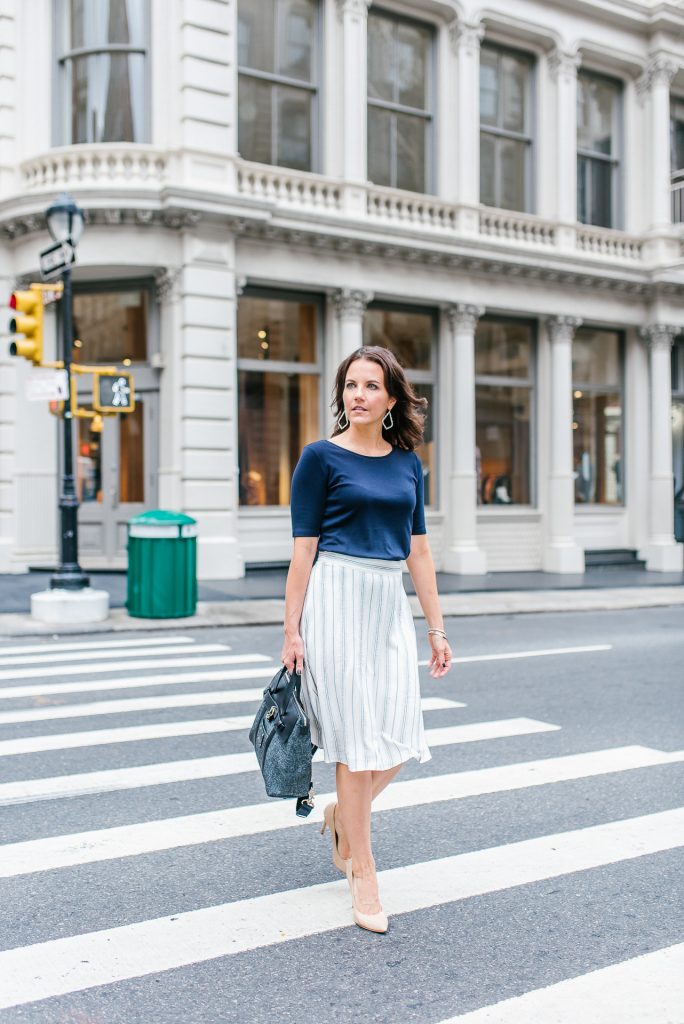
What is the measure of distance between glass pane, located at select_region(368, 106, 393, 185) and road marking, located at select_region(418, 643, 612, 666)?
12.0m

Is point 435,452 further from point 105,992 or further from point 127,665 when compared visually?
point 105,992

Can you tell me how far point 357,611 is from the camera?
3.75m

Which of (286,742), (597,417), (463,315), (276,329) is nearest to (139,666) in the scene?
(286,742)

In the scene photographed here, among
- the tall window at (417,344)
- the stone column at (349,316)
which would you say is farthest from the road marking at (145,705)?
the tall window at (417,344)

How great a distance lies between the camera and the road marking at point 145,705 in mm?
7188

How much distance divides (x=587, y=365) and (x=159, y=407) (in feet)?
33.5

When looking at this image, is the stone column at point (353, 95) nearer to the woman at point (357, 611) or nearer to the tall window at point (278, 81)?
the tall window at point (278, 81)

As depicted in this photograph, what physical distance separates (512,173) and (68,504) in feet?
44.1

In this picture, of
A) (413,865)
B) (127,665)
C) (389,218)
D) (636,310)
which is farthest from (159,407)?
(413,865)

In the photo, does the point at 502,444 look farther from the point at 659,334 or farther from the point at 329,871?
the point at 329,871

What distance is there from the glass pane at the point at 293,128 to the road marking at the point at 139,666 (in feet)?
38.4

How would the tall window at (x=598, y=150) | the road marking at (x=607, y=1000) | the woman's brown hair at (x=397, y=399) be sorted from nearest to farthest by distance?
the road marking at (x=607, y=1000), the woman's brown hair at (x=397, y=399), the tall window at (x=598, y=150)

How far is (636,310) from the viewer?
74.8 ft

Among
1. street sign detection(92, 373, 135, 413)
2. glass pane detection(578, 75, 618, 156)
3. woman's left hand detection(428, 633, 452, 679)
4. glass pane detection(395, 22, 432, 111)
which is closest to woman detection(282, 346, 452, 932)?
woman's left hand detection(428, 633, 452, 679)
